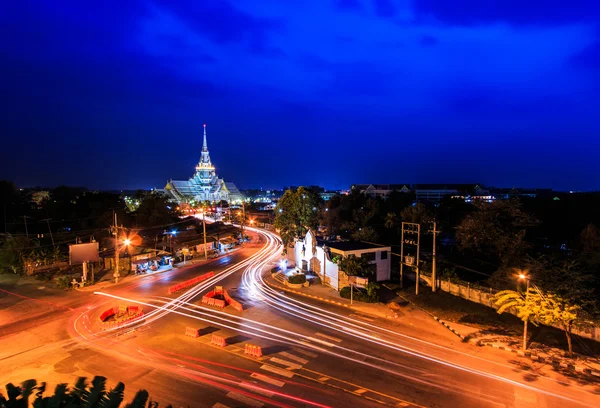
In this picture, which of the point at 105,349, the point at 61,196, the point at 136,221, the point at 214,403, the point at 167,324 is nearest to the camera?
the point at 214,403

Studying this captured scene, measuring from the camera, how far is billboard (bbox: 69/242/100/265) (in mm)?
29406

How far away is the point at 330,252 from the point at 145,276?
18.3m

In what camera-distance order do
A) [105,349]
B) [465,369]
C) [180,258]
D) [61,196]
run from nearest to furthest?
1. [465,369]
2. [105,349]
3. [180,258]
4. [61,196]

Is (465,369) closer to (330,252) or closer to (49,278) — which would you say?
(330,252)

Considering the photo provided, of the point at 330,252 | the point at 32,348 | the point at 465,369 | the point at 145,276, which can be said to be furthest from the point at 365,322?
the point at 145,276

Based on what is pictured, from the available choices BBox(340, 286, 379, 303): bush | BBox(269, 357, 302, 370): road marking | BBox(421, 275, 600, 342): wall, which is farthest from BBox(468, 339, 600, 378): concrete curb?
BBox(269, 357, 302, 370): road marking

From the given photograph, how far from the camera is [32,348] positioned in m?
17.9

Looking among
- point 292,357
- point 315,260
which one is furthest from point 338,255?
point 292,357

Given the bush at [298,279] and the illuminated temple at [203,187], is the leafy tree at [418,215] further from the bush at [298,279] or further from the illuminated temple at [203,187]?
the illuminated temple at [203,187]

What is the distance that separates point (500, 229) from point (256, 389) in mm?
23143

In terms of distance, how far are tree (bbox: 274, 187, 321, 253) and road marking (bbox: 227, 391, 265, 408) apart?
76.6 ft

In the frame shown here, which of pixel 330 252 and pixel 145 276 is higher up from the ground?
pixel 330 252

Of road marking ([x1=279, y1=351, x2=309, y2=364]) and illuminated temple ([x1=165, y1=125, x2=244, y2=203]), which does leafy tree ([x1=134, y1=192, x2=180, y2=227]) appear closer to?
road marking ([x1=279, y1=351, x2=309, y2=364])

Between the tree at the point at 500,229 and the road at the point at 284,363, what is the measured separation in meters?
12.5
